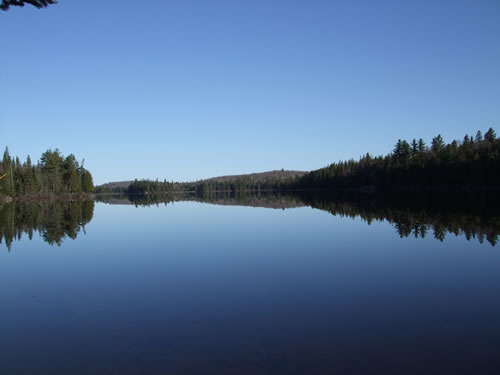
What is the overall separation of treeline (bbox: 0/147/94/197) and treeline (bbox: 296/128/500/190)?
94094 millimetres

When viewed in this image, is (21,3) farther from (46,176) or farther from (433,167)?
(46,176)

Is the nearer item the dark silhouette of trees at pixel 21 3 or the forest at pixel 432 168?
the dark silhouette of trees at pixel 21 3

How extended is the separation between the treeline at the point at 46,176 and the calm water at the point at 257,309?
79223 mm

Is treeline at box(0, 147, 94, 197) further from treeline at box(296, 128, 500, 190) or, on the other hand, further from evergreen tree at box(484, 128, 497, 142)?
evergreen tree at box(484, 128, 497, 142)

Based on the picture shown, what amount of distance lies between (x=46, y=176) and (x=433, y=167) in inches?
4106

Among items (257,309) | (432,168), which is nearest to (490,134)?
(432,168)

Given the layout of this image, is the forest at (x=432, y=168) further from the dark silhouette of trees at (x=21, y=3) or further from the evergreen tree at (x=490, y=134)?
the dark silhouette of trees at (x=21, y=3)

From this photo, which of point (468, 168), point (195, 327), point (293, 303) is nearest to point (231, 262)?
point (293, 303)

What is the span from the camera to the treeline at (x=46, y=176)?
86.5 metres

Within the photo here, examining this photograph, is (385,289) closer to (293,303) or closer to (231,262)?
(293,303)

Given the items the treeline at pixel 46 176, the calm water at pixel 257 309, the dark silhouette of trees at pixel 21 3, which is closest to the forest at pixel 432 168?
the calm water at pixel 257 309

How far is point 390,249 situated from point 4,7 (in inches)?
717

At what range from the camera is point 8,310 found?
35.7ft

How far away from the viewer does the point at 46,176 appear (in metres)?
102
